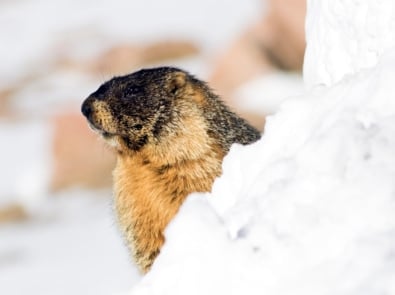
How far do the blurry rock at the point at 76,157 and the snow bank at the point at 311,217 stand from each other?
19.3 metres

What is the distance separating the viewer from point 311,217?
173 inches

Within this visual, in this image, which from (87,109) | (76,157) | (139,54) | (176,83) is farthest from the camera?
(139,54)

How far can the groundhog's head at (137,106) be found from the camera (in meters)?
7.73

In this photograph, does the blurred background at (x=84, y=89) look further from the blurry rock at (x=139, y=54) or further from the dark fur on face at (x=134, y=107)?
the dark fur on face at (x=134, y=107)

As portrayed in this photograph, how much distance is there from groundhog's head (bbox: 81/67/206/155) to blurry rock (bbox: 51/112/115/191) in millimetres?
15959

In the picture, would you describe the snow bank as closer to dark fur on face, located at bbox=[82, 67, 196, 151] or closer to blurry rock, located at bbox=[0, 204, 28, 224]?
dark fur on face, located at bbox=[82, 67, 196, 151]

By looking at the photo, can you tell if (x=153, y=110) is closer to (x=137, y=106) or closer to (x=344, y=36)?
(x=137, y=106)

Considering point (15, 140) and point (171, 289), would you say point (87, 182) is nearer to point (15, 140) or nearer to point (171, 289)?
point (15, 140)

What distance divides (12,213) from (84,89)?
845cm

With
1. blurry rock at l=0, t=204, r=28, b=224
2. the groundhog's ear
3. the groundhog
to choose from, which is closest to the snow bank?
the groundhog

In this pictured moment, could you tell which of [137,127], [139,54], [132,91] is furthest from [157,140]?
[139,54]

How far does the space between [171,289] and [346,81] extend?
1.22 m

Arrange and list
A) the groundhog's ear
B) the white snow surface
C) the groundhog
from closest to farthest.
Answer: the white snow surface, the groundhog, the groundhog's ear

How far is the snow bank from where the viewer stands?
4215mm
